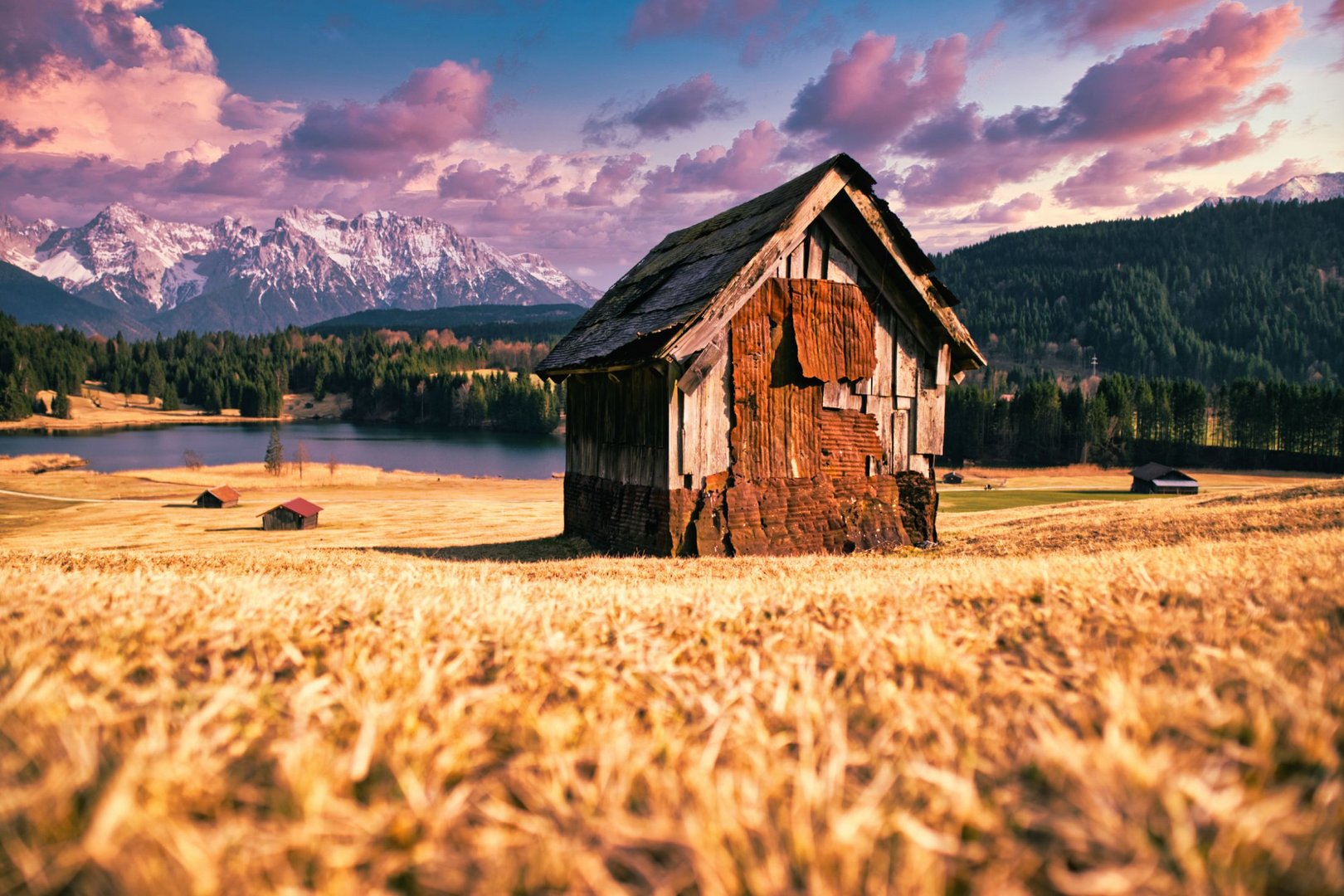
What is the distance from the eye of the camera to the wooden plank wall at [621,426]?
15336mm

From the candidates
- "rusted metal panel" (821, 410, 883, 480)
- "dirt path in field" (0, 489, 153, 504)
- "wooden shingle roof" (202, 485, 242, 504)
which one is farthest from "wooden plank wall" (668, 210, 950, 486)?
"dirt path in field" (0, 489, 153, 504)

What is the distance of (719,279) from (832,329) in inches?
110

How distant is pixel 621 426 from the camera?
17.0 metres

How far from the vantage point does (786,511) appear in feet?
52.6

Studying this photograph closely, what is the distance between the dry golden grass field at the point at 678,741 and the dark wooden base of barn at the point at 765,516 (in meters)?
9.59

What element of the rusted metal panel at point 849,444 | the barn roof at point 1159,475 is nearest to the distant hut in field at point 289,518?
the rusted metal panel at point 849,444

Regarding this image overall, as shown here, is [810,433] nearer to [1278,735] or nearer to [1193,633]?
[1193,633]

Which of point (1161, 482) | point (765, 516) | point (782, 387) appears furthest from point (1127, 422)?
point (765, 516)

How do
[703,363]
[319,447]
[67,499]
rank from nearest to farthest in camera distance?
[703,363] → [67,499] → [319,447]

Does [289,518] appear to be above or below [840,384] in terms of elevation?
below

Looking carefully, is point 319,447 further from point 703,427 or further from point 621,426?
point 703,427

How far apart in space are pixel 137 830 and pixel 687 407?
43.9 ft

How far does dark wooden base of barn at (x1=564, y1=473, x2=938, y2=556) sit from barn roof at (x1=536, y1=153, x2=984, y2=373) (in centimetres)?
302

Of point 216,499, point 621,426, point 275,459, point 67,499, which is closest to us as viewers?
point 621,426
